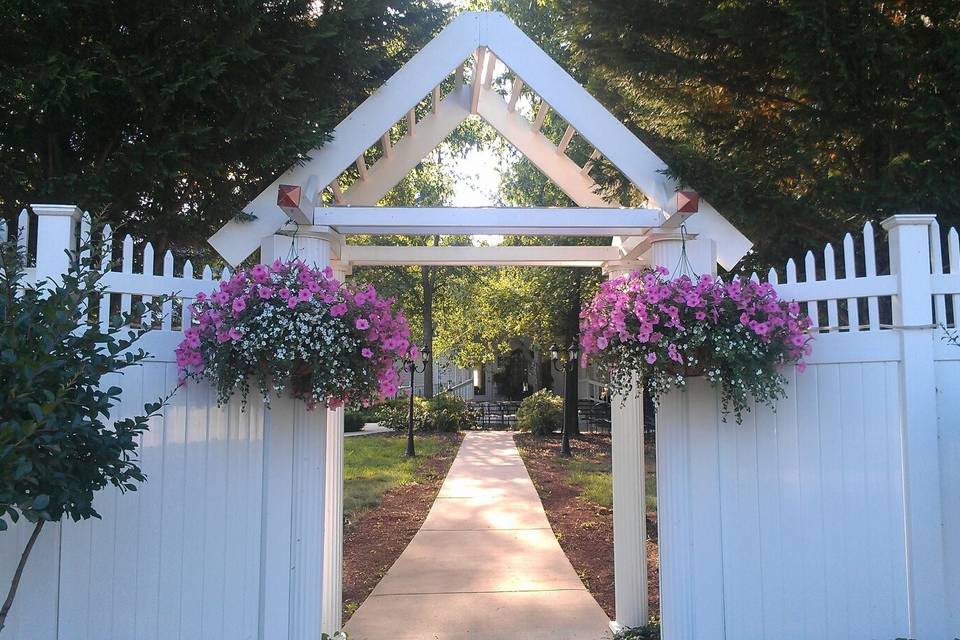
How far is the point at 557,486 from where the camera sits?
10219 millimetres

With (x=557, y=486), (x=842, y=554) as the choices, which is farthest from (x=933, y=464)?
(x=557, y=486)

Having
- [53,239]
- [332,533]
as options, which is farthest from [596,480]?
[53,239]

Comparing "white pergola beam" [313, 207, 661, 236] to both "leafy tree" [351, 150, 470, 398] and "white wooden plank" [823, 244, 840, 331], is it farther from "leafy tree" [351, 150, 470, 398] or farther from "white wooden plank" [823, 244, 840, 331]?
"leafy tree" [351, 150, 470, 398]

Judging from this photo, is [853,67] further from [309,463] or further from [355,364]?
[309,463]

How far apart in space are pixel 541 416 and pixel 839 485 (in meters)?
13.6

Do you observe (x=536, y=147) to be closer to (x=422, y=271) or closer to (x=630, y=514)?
→ (x=630, y=514)

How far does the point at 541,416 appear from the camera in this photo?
1667cm

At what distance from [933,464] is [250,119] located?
4.07 m

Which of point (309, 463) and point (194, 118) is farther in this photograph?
point (194, 118)

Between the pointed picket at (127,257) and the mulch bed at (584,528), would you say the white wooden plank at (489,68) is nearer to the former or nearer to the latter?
the pointed picket at (127,257)

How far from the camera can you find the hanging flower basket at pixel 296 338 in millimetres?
2803

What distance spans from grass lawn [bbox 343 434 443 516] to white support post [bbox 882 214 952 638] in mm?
6841

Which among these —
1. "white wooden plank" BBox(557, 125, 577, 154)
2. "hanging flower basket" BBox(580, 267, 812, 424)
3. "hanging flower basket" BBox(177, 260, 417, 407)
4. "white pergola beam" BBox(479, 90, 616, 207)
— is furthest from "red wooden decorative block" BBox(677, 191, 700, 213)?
"hanging flower basket" BBox(177, 260, 417, 407)

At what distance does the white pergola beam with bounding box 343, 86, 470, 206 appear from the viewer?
4.30 metres
